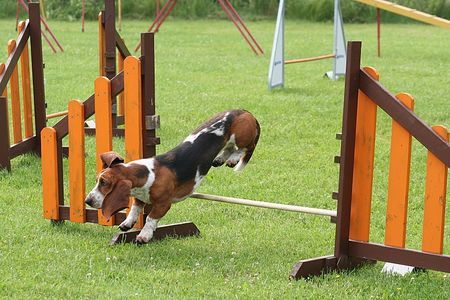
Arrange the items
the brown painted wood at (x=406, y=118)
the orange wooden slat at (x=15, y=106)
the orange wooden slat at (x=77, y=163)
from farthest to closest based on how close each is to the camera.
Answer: the orange wooden slat at (x=15, y=106) < the orange wooden slat at (x=77, y=163) < the brown painted wood at (x=406, y=118)

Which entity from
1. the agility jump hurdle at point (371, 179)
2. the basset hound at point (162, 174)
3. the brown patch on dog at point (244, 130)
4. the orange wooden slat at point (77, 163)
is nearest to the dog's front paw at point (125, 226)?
the basset hound at point (162, 174)

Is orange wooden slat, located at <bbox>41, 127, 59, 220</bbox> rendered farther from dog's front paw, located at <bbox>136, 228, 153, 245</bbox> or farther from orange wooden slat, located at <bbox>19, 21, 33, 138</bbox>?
orange wooden slat, located at <bbox>19, 21, 33, 138</bbox>

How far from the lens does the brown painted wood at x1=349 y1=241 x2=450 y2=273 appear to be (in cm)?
472

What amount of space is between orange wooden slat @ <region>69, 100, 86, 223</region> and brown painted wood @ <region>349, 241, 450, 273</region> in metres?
1.75

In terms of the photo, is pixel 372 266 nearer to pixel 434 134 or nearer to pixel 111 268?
pixel 434 134

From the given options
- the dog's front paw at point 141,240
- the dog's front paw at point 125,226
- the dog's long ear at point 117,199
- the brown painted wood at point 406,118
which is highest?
the brown painted wood at point 406,118

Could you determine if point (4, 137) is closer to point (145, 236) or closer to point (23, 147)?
point (23, 147)

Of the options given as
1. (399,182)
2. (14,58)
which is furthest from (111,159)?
(14,58)

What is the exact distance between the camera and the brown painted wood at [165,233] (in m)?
5.50

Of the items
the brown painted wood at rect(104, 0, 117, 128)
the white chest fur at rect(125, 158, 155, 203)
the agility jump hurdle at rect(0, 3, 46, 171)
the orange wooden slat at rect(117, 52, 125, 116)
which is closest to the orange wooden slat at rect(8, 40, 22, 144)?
the agility jump hurdle at rect(0, 3, 46, 171)

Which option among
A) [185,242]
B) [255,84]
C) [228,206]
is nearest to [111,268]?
[185,242]

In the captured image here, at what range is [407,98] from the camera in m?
4.88

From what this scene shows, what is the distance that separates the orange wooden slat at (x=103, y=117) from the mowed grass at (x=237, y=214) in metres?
0.53

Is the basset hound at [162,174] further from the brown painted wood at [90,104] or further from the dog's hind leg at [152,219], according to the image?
the brown painted wood at [90,104]
